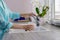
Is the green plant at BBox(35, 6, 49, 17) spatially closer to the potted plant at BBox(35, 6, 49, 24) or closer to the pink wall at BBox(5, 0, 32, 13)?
the potted plant at BBox(35, 6, 49, 24)

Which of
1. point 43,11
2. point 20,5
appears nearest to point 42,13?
point 43,11

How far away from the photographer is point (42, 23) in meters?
2.01

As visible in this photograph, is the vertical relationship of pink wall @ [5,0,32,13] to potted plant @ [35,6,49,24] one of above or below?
above

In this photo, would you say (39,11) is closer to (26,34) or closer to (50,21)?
(50,21)

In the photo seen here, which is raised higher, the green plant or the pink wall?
the pink wall

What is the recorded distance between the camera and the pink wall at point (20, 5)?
A: 7.82ft

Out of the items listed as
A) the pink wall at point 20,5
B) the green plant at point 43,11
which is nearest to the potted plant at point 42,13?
the green plant at point 43,11

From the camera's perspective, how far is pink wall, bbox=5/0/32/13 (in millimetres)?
2383

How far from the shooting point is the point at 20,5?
7.87ft

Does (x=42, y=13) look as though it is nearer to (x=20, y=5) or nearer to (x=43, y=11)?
(x=43, y=11)

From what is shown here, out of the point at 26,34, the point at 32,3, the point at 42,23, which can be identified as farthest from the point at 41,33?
the point at 32,3

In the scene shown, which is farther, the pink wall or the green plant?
the pink wall

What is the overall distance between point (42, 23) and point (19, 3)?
0.58m

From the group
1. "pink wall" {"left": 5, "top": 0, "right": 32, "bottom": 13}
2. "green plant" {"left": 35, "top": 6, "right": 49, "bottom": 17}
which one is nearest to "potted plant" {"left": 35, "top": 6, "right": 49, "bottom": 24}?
"green plant" {"left": 35, "top": 6, "right": 49, "bottom": 17}
